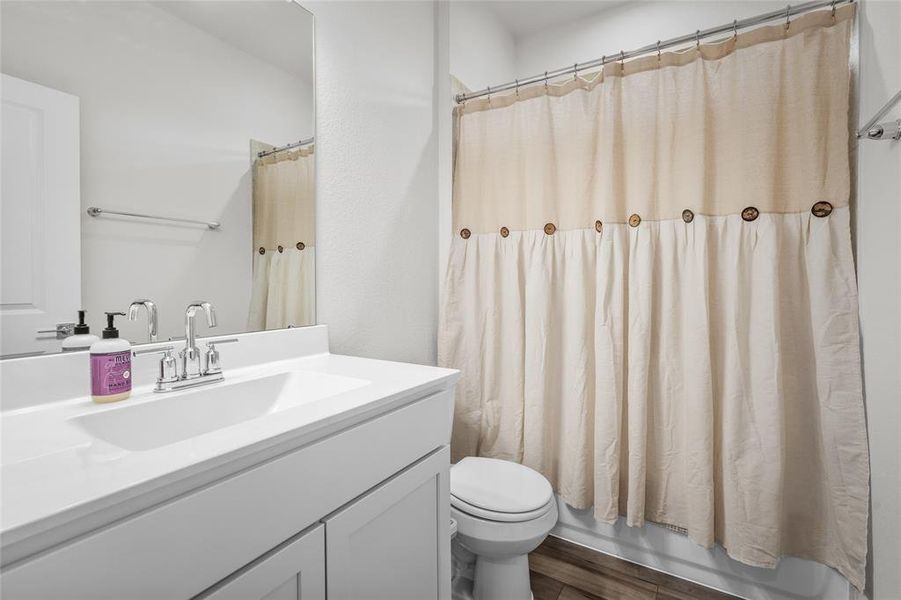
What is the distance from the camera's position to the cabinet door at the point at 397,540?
0.77m

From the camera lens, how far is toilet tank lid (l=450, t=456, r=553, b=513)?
4.25 ft

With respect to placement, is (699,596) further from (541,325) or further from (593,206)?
(593,206)

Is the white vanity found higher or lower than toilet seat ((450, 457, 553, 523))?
higher

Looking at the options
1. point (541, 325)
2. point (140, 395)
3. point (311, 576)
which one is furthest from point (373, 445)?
point (541, 325)

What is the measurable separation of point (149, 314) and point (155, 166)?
1.15 feet

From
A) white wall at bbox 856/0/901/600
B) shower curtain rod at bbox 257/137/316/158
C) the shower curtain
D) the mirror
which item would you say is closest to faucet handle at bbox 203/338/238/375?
the mirror

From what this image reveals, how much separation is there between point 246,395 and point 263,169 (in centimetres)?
66

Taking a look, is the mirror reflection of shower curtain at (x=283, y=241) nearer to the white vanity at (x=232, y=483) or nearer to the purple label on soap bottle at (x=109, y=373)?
the white vanity at (x=232, y=483)

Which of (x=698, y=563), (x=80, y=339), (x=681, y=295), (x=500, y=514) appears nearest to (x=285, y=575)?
(x=80, y=339)

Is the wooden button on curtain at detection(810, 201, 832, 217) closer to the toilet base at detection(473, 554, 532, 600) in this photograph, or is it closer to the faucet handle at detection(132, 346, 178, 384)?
the toilet base at detection(473, 554, 532, 600)

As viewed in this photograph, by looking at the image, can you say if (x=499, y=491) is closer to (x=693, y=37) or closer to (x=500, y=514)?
(x=500, y=514)

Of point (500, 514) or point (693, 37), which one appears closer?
point (500, 514)

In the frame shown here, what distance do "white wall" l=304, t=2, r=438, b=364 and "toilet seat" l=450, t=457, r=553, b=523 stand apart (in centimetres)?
54

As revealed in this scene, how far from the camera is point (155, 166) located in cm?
97
